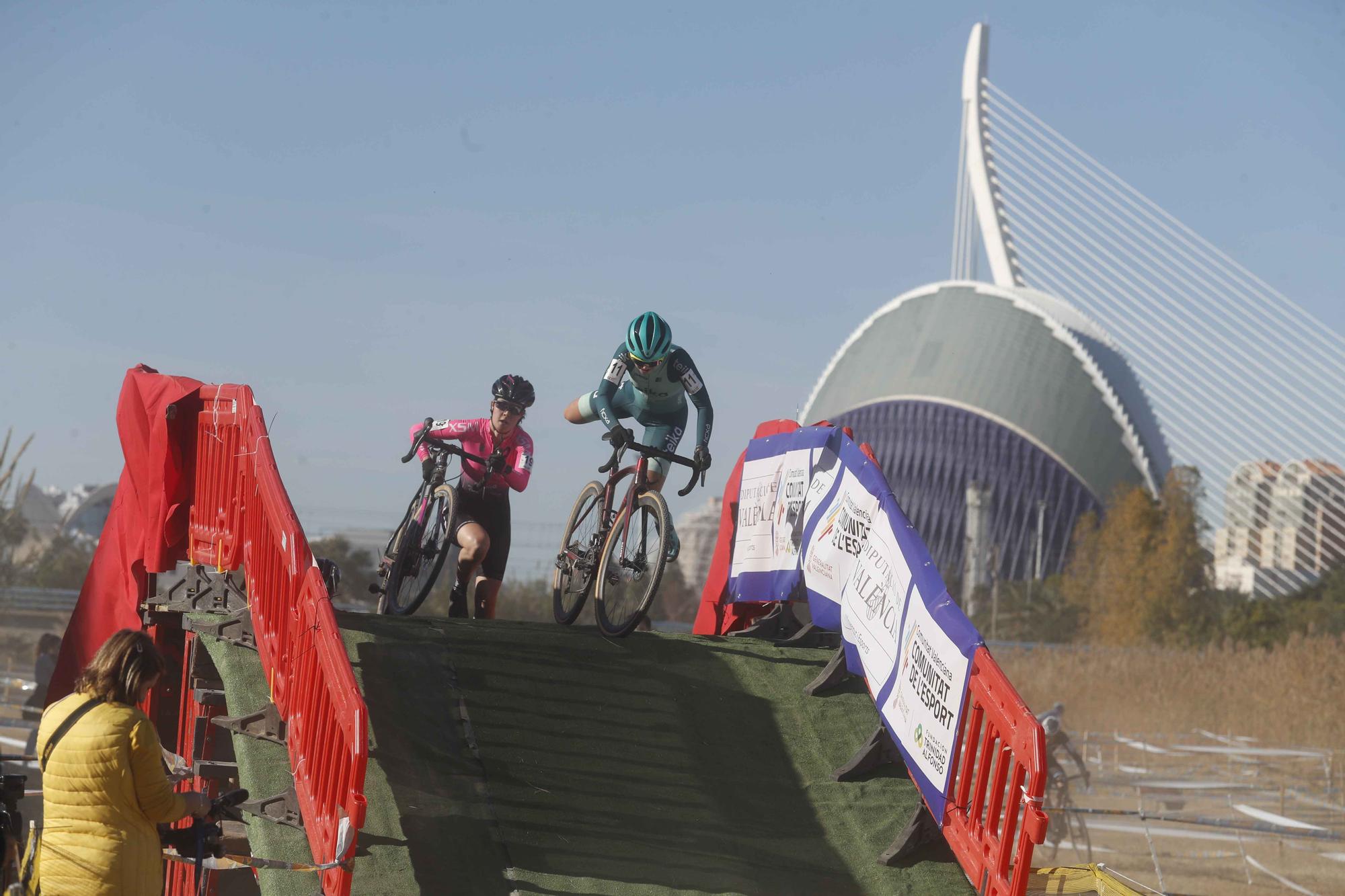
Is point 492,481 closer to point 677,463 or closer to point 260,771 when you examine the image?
point 677,463

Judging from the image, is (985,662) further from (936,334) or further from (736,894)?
(936,334)

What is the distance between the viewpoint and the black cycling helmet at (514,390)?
28.9 ft

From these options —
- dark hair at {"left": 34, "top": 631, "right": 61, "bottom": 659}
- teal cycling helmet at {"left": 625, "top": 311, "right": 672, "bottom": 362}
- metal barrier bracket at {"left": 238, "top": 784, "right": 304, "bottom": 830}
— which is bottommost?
dark hair at {"left": 34, "top": 631, "right": 61, "bottom": 659}

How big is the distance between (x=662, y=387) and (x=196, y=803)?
4931mm

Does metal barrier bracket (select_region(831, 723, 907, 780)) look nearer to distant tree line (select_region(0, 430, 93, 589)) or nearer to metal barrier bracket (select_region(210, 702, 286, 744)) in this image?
metal barrier bracket (select_region(210, 702, 286, 744))

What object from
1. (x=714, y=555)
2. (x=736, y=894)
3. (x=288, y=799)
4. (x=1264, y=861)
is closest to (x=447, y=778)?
(x=288, y=799)

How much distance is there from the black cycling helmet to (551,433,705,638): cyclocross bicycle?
2.48 ft

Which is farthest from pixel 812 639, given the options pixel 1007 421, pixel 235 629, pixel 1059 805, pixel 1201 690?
pixel 1007 421

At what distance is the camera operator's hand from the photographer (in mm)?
4363

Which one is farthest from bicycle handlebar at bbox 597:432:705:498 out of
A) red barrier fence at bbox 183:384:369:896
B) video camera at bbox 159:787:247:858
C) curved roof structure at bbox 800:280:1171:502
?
curved roof structure at bbox 800:280:1171:502

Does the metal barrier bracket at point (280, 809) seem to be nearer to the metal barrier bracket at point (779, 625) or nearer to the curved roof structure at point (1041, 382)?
the metal barrier bracket at point (779, 625)

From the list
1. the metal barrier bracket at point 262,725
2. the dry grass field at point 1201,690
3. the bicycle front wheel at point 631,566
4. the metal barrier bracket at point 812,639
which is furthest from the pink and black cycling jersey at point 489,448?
the dry grass field at point 1201,690

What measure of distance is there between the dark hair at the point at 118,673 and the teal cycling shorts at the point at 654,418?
4.82 metres

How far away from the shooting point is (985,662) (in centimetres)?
530
